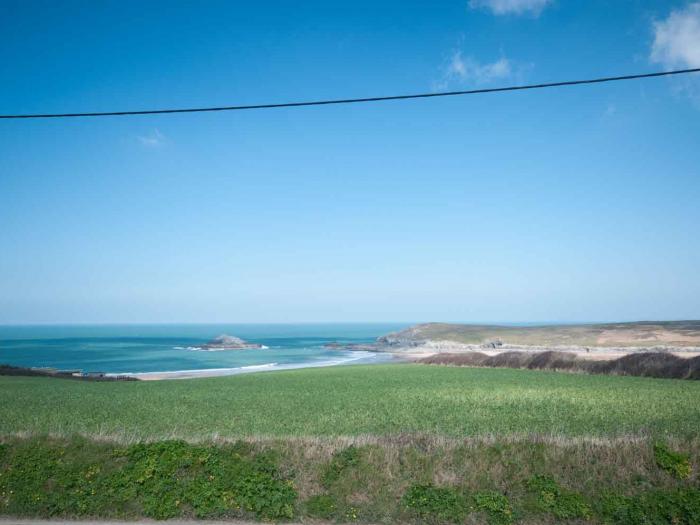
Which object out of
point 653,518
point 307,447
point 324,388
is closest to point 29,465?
point 307,447

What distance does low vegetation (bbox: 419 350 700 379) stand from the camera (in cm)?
3759

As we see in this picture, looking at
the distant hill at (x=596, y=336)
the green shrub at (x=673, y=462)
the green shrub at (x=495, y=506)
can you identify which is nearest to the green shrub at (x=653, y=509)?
the green shrub at (x=673, y=462)

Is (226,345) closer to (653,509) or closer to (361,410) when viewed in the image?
(361,410)

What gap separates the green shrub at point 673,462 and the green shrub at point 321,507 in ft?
23.5

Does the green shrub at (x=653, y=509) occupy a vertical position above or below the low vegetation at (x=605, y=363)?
above

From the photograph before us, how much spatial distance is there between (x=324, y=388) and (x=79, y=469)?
2394 centimetres

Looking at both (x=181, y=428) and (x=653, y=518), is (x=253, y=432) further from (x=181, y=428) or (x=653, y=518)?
(x=653, y=518)

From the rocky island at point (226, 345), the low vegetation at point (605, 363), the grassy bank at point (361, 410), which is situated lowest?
the rocky island at point (226, 345)

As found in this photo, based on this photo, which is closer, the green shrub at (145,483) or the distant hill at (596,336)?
the green shrub at (145,483)

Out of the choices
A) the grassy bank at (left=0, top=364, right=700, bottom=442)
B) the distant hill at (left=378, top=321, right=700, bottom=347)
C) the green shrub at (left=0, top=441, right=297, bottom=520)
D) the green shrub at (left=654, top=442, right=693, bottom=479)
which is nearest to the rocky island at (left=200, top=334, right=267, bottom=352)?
the distant hill at (left=378, top=321, right=700, bottom=347)

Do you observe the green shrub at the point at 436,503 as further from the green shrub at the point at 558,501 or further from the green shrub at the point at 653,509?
the green shrub at the point at 653,509

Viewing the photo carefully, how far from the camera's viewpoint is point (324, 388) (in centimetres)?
3256

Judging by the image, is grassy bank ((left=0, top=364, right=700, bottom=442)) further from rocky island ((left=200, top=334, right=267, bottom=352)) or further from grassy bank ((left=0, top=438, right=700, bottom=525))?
rocky island ((left=200, top=334, right=267, bottom=352))

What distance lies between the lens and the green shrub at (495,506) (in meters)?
7.96
